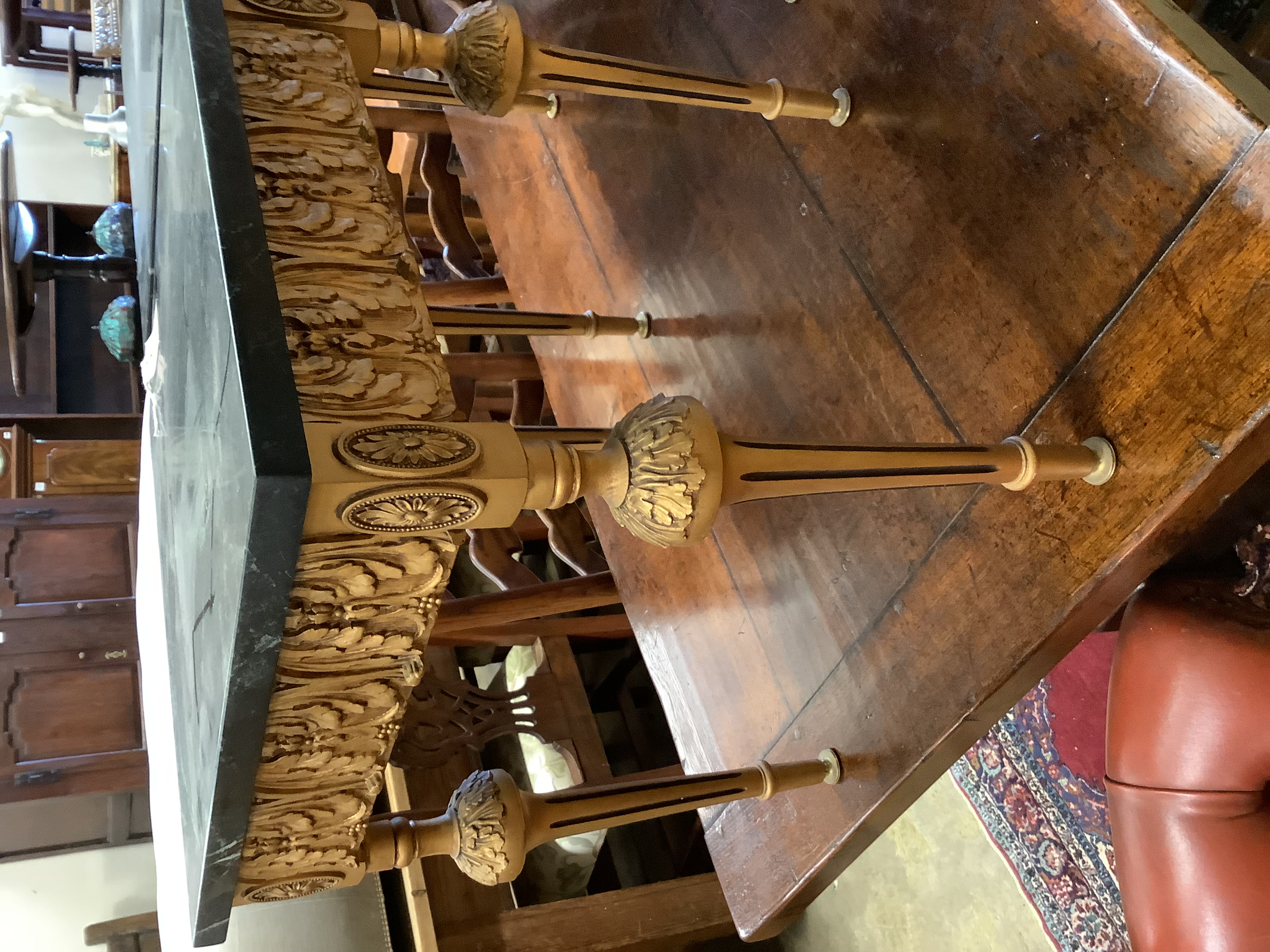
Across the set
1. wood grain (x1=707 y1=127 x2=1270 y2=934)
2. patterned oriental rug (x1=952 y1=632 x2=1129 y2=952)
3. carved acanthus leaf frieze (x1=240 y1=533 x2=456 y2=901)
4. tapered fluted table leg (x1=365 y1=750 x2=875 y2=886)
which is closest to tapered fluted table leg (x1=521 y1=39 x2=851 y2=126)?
wood grain (x1=707 y1=127 x2=1270 y2=934)

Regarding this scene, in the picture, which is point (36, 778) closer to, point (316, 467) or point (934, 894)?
point (934, 894)

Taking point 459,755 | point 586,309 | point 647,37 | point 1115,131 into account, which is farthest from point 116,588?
point 1115,131

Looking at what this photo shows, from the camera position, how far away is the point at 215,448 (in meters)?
0.61

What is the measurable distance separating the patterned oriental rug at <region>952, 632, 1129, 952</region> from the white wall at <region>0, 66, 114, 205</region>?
412 cm

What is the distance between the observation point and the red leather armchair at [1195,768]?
83 cm

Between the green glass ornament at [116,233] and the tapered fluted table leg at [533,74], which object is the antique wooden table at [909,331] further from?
the green glass ornament at [116,233]

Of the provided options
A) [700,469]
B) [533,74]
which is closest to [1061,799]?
[700,469]

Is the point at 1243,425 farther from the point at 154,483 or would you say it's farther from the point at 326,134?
the point at 154,483

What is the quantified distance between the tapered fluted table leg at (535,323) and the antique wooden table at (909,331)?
3 cm

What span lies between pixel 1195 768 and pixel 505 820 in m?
0.64

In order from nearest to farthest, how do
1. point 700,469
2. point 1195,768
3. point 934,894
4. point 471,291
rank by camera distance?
point 700,469 → point 1195,768 → point 934,894 → point 471,291

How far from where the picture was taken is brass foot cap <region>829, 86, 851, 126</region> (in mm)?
1000

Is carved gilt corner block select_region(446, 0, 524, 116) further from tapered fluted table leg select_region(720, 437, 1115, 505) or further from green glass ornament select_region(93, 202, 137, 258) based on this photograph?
green glass ornament select_region(93, 202, 137, 258)

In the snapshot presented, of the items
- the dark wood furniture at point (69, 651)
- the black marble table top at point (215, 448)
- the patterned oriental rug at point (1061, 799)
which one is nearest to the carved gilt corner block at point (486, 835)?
the black marble table top at point (215, 448)
